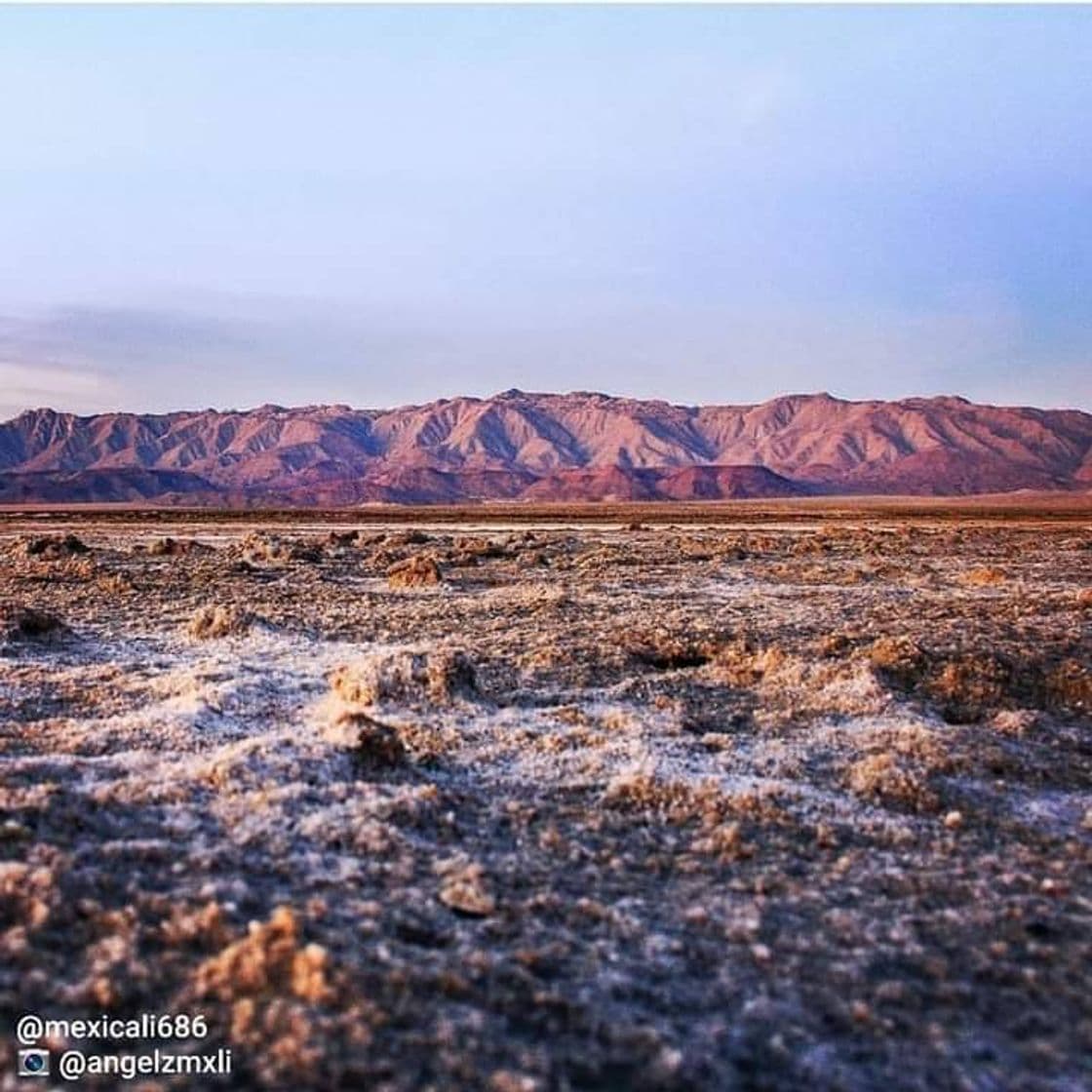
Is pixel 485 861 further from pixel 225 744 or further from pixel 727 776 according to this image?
pixel 225 744

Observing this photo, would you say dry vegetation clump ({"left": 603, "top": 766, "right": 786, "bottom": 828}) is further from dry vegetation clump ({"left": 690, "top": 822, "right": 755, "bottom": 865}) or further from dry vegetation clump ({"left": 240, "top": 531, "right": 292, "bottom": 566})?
dry vegetation clump ({"left": 240, "top": 531, "right": 292, "bottom": 566})

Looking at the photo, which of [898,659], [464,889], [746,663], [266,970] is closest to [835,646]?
[898,659]

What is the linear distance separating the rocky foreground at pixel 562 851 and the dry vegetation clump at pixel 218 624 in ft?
0.15

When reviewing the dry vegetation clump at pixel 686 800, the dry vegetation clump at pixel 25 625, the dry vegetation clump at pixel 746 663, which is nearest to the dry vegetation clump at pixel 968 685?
the dry vegetation clump at pixel 746 663

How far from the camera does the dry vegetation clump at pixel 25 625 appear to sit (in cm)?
1386

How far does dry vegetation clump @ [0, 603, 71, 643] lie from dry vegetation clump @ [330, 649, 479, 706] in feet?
16.6

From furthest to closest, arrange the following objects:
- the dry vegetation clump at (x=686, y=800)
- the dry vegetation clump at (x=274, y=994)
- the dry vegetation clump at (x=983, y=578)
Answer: the dry vegetation clump at (x=983, y=578) < the dry vegetation clump at (x=686, y=800) < the dry vegetation clump at (x=274, y=994)

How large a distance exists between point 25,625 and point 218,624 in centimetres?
246

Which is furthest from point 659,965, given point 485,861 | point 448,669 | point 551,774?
point 448,669

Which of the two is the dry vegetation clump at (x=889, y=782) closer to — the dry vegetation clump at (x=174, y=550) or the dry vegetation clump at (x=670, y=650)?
the dry vegetation clump at (x=670, y=650)

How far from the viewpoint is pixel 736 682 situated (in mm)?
12008

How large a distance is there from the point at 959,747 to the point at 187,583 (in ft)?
55.1

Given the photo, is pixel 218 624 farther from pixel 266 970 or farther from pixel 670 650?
pixel 266 970

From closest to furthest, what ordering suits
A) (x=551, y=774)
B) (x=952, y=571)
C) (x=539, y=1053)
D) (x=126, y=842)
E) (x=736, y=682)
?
1. (x=539, y=1053)
2. (x=126, y=842)
3. (x=551, y=774)
4. (x=736, y=682)
5. (x=952, y=571)
